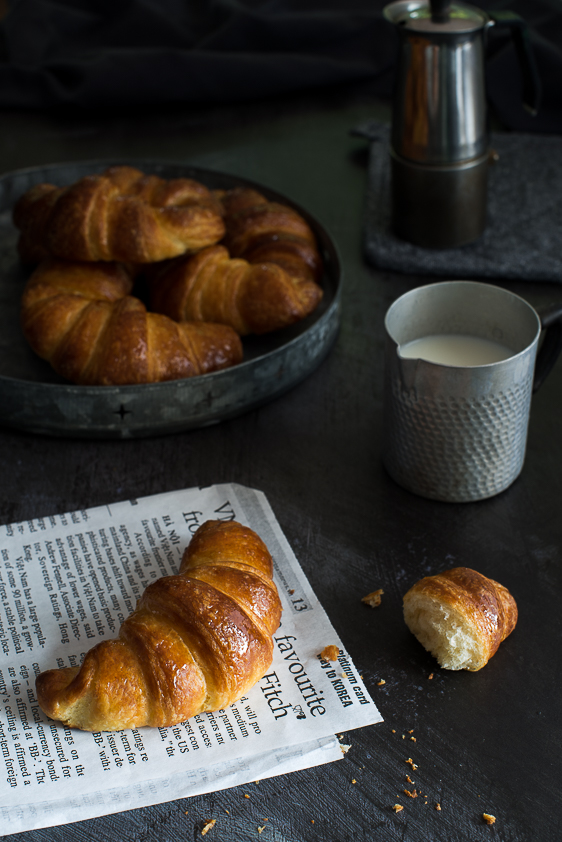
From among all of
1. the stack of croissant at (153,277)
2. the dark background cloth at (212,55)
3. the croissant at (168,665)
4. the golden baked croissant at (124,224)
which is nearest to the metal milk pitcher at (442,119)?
the stack of croissant at (153,277)

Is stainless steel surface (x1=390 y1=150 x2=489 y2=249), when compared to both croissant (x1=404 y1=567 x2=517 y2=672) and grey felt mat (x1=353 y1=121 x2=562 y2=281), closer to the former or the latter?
grey felt mat (x1=353 y1=121 x2=562 y2=281)

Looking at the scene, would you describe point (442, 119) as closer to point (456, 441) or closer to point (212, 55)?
point (456, 441)

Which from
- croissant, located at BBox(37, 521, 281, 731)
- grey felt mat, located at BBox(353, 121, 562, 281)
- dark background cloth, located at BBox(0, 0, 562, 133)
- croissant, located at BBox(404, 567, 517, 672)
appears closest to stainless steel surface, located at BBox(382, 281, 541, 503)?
croissant, located at BBox(404, 567, 517, 672)

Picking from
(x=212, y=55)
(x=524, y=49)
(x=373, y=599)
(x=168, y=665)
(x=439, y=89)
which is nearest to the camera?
(x=168, y=665)

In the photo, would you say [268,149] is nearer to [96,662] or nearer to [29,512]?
[29,512]

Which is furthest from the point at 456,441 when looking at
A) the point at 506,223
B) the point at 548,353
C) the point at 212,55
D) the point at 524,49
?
the point at 212,55

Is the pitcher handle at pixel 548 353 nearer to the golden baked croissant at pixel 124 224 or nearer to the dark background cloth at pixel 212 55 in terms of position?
the golden baked croissant at pixel 124 224

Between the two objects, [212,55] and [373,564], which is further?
[212,55]
